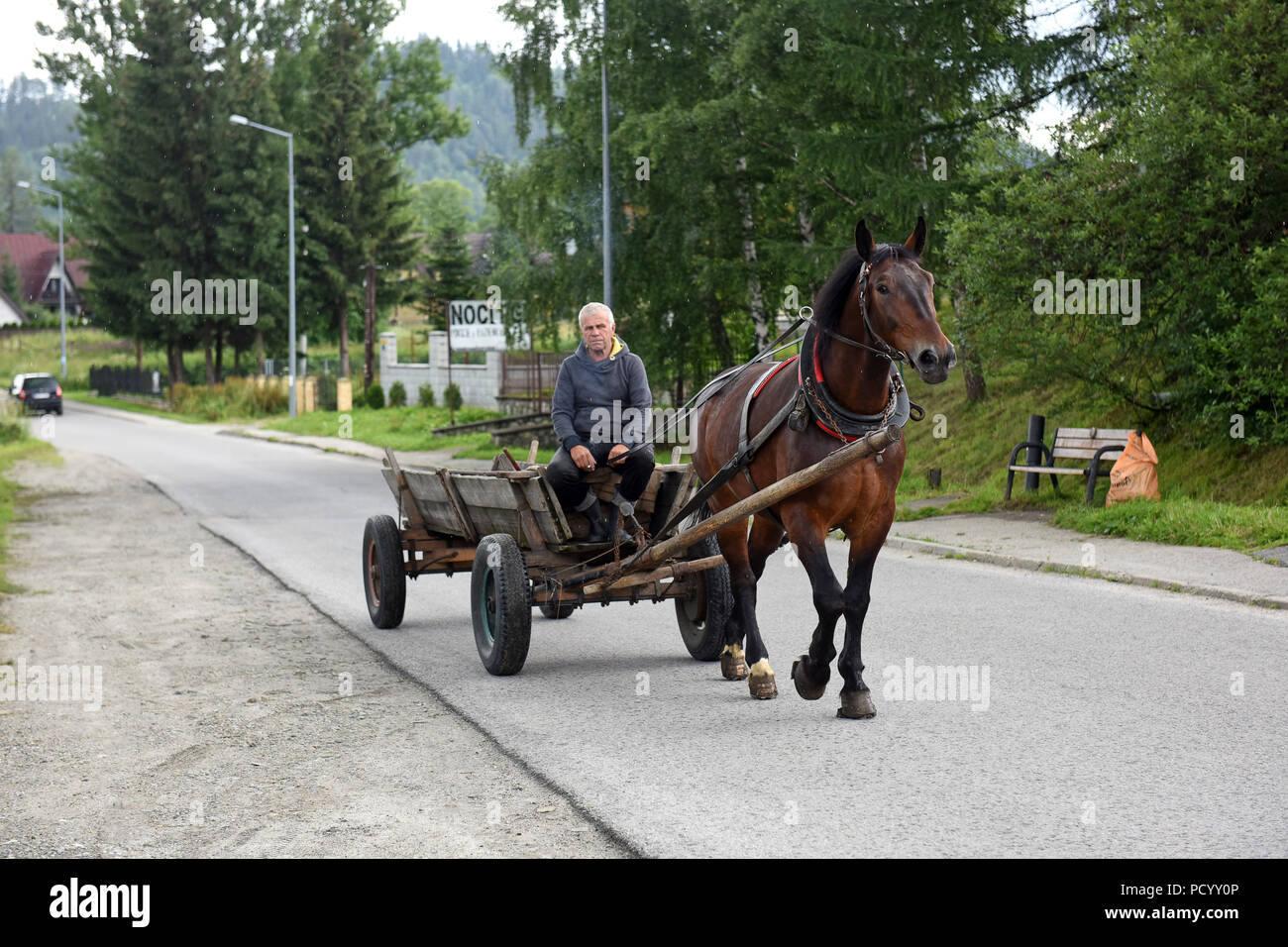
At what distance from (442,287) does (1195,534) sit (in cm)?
5558

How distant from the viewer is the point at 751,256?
25953mm

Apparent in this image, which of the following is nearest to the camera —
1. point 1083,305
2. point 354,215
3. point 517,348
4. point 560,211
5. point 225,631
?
point 225,631

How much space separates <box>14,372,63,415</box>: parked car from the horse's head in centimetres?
5389

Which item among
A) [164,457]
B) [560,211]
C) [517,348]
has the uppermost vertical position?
[560,211]

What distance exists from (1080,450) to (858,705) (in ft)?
34.3

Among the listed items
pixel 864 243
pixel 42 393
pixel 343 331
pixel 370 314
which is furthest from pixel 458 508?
pixel 343 331

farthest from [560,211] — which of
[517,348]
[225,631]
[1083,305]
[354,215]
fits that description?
[354,215]

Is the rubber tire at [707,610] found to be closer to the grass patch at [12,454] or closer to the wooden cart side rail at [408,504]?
the wooden cart side rail at [408,504]

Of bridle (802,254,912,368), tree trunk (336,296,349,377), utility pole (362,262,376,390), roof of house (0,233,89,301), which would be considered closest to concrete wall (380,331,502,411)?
utility pole (362,262,376,390)

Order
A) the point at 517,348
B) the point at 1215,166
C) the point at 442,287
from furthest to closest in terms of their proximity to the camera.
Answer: the point at 442,287 → the point at 517,348 → the point at 1215,166

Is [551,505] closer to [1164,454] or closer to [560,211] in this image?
[1164,454]

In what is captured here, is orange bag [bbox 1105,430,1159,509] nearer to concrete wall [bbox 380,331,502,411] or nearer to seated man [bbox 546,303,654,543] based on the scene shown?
seated man [bbox 546,303,654,543]

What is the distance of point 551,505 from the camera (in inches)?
312

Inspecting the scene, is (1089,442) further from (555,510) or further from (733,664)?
(555,510)
